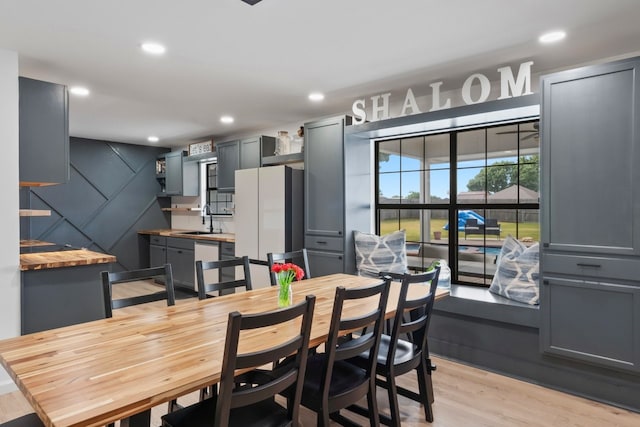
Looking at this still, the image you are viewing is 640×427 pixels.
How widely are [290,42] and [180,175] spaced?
176 inches

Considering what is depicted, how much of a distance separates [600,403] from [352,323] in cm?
205

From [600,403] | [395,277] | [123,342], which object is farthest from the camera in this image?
[395,277]

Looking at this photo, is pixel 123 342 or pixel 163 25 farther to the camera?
pixel 163 25

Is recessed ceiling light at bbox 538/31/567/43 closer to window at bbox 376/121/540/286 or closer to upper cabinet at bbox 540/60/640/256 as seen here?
upper cabinet at bbox 540/60/640/256

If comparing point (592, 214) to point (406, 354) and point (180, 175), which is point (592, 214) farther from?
point (180, 175)

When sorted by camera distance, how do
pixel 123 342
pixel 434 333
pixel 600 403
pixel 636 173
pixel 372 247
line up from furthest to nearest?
pixel 372 247
pixel 434 333
pixel 600 403
pixel 636 173
pixel 123 342

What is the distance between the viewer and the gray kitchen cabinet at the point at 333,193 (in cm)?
409

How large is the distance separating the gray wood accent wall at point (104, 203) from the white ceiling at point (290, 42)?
8.74ft

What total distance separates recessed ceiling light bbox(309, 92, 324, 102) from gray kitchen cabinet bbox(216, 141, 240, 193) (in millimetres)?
1759

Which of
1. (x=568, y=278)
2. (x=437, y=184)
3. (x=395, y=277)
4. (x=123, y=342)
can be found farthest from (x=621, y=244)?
(x=123, y=342)

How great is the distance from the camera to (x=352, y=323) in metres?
1.77

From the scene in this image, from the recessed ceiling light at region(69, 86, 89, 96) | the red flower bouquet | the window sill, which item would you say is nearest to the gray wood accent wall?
the recessed ceiling light at region(69, 86, 89, 96)

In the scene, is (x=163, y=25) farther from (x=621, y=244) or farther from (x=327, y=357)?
(x=621, y=244)

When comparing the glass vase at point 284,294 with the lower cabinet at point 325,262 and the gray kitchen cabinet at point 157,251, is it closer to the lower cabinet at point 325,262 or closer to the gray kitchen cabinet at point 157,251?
the lower cabinet at point 325,262
